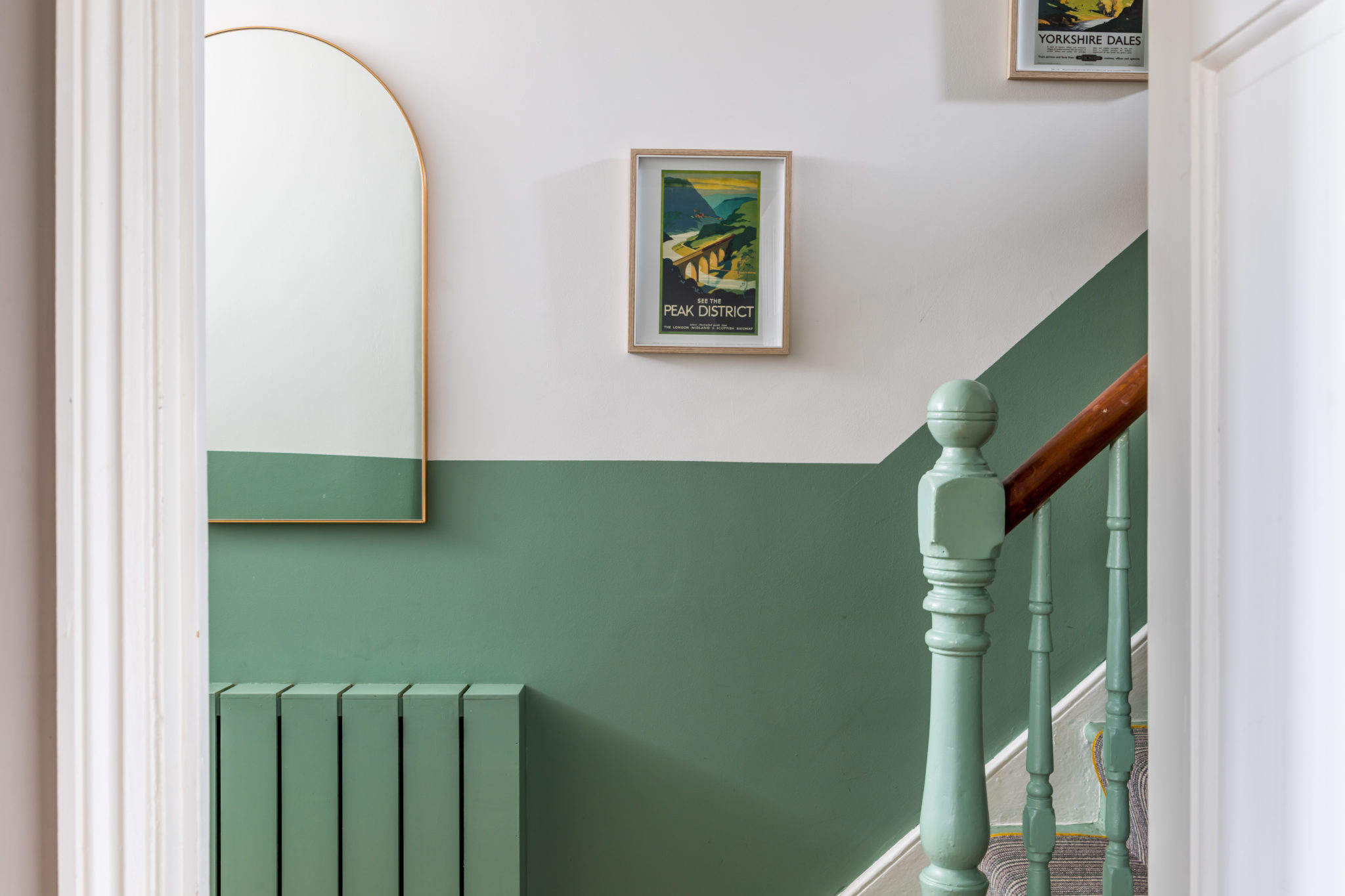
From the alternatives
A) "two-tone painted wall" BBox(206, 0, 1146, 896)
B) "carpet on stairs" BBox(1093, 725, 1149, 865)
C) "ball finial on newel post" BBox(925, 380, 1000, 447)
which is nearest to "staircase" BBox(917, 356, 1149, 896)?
"ball finial on newel post" BBox(925, 380, 1000, 447)

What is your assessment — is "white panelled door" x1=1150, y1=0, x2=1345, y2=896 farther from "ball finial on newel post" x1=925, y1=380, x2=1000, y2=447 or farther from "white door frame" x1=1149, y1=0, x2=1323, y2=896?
"ball finial on newel post" x1=925, y1=380, x2=1000, y2=447

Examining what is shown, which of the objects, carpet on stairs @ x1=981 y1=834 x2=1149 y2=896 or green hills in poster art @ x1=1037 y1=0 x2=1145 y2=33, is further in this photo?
green hills in poster art @ x1=1037 y1=0 x2=1145 y2=33

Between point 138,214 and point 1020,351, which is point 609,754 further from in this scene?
point 138,214

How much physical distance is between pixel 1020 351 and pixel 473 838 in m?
1.55

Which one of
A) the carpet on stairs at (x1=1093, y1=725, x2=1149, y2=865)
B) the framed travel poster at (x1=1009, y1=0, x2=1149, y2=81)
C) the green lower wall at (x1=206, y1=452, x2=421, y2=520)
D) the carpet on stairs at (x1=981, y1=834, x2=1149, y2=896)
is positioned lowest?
the carpet on stairs at (x1=981, y1=834, x2=1149, y2=896)

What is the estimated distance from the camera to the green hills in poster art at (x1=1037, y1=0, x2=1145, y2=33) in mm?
1985

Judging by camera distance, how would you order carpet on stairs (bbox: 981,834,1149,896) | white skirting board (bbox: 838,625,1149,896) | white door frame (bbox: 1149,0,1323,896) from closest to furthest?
white door frame (bbox: 1149,0,1323,896), carpet on stairs (bbox: 981,834,1149,896), white skirting board (bbox: 838,625,1149,896)

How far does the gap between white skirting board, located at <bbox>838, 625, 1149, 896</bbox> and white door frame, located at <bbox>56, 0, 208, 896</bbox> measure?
1.69 m

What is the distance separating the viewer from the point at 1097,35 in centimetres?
199

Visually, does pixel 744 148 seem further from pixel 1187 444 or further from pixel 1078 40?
pixel 1187 444

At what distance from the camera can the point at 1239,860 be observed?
0.67 meters

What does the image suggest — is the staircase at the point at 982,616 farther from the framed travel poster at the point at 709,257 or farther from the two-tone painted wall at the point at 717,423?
the framed travel poster at the point at 709,257

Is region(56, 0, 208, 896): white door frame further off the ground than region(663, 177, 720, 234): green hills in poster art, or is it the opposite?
region(663, 177, 720, 234): green hills in poster art

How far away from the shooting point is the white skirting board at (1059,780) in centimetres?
196
